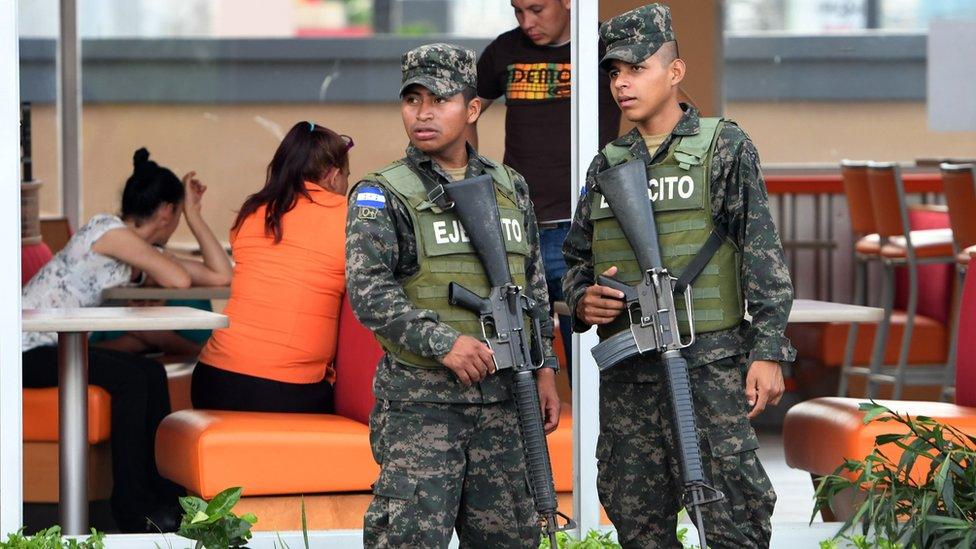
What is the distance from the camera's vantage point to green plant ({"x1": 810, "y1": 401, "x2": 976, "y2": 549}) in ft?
10.3

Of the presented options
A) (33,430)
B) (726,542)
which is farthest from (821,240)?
(726,542)

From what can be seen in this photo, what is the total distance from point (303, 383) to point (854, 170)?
3.35 m

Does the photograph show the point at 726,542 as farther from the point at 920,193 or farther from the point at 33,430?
the point at 920,193

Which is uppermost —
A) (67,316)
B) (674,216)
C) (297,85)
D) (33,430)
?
(297,85)

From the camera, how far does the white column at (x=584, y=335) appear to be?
3465 mm

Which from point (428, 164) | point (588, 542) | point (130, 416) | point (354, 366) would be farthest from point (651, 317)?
point (130, 416)

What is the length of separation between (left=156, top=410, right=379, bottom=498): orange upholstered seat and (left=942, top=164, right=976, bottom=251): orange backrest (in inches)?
111

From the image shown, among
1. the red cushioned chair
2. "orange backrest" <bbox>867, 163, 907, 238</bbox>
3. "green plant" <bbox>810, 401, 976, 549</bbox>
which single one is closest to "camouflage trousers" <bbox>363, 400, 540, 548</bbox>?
"green plant" <bbox>810, 401, 976, 549</bbox>

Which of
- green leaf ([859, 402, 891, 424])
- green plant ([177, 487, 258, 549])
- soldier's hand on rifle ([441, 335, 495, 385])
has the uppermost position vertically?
soldier's hand on rifle ([441, 335, 495, 385])

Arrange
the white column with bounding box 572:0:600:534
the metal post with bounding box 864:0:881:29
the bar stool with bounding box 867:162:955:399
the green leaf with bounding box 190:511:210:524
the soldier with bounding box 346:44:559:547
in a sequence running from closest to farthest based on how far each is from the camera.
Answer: the soldier with bounding box 346:44:559:547
the green leaf with bounding box 190:511:210:524
the white column with bounding box 572:0:600:534
the bar stool with bounding box 867:162:955:399
the metal post with bounding box 864:0:881:29

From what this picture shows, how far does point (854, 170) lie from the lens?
651 centimetres

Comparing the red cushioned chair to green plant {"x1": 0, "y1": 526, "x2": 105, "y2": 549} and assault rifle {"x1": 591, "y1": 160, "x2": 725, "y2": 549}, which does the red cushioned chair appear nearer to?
assault rifle {"x1": 591, "y1": 160, "x2": 725, "y2": 549}

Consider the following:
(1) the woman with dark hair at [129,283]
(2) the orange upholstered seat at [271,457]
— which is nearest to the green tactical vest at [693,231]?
(2) the orange upholstered seat at [271,457]

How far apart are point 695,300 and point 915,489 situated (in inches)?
32.5
